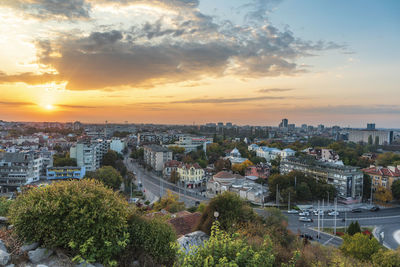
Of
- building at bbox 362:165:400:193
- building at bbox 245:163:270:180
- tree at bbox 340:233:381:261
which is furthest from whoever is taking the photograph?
building at bbox 245:163:270:180

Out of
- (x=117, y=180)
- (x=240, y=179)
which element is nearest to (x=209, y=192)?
(x=240, y=179)

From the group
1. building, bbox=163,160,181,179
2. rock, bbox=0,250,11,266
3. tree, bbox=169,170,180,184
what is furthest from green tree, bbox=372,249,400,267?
building, bbox=163,160,181,179

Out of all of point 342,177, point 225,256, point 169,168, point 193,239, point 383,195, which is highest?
point 225,256

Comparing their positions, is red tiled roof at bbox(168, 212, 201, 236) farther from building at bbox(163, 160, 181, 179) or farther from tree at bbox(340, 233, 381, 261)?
building at bbox(163, 160, 181, 179)

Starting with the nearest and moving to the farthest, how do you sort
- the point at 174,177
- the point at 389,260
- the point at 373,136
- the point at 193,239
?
1. the point at 193,239
2. the point at 389,260
3. the point at 174,177
4. the point at 373,136

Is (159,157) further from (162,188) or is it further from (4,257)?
(4,257)

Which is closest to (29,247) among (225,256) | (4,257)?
(4,257)
